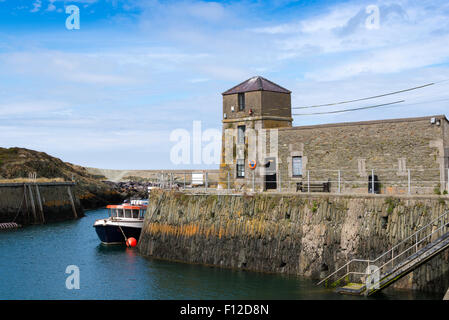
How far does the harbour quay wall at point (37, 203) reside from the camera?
51.0 metres

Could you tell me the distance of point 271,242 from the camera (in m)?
26.1

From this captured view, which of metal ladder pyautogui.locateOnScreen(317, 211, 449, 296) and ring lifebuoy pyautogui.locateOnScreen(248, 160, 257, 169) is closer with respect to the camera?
metal ladder pyautogui.locateOnScreen(317, 211, 449, 296)

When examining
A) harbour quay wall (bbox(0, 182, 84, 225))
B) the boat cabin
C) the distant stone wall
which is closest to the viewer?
the distant stone wall

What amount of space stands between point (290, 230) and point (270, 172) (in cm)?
708

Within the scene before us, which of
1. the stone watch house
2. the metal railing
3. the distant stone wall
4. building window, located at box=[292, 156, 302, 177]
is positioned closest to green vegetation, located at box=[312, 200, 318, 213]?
the metal railing

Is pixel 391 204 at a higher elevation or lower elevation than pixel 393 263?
higher

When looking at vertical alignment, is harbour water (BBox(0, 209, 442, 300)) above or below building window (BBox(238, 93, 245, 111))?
below

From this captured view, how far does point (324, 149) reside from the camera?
2983cm

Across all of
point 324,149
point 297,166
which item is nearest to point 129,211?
point 297,166

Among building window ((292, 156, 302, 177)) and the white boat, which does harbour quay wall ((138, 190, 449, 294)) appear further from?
the white boat

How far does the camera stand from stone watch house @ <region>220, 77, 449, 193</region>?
2642cm

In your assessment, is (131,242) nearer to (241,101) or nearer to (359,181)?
(241,101)
